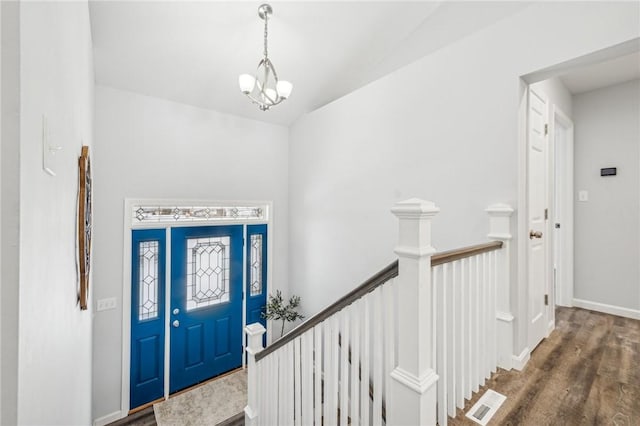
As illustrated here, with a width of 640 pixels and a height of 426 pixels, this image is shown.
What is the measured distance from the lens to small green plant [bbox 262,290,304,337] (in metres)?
4.26

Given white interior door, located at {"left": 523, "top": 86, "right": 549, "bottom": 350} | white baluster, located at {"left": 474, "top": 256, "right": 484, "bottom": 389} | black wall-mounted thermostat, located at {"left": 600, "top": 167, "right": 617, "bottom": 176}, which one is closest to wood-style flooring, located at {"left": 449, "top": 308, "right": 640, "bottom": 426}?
white baluster, located at {"left": 474, "top": 256, "right": 484, "bottom": 389}

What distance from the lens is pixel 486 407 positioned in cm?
159

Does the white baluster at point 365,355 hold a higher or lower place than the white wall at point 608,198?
lower

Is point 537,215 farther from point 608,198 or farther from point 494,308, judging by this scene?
point 608,198

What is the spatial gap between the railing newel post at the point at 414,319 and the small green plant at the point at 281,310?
123 inches

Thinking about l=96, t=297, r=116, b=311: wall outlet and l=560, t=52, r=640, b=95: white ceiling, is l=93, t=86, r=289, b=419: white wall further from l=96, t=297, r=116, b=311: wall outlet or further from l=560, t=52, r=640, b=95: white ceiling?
l=560, t=52, r=640, b=95: white ceiling

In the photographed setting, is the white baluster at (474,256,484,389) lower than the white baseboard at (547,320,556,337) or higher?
higher

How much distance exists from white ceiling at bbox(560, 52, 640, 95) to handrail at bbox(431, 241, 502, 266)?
1.99m

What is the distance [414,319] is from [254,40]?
3.00 m

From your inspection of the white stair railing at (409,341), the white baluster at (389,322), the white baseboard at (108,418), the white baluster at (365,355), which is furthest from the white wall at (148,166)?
the white baluster at (389,322)

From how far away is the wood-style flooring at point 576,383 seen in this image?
150 centimetres

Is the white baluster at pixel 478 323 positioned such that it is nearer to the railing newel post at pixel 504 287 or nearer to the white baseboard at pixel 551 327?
the railing newel post at pixel 504 287

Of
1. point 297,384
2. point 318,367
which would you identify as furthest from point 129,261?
point 318,367

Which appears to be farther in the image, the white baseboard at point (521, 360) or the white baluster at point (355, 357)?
the white baseboard at point (521, 360)
